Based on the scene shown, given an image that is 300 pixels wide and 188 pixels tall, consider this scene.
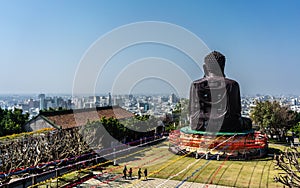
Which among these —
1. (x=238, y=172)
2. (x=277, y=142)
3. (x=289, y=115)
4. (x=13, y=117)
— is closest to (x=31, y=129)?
(x=13, y=117)

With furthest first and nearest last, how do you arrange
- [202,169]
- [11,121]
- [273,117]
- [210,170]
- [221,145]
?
[273,117] → [11,121] → [221,145] → [202,169] → [210,170]

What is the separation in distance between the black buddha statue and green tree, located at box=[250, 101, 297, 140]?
611 centimetres

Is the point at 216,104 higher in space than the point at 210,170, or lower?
higher

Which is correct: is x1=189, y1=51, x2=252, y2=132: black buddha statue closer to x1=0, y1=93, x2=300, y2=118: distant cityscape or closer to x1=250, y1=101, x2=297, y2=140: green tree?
x1=250, y1=101, x2=297, y2=140: green tree

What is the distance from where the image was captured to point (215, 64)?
29.3m

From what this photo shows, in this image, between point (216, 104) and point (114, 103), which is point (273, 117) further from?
point (114, 103)

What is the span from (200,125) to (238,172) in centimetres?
816

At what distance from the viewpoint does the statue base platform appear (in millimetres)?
24328

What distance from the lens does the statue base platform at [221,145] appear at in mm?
24328

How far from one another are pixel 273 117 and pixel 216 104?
886cm

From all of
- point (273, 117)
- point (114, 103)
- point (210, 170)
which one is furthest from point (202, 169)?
point (114, 103)

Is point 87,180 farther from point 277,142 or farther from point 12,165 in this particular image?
point 277,142

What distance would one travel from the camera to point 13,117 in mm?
30141

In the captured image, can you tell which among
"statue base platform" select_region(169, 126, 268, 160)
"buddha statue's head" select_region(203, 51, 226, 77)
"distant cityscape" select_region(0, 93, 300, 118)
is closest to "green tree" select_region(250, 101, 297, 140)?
"distant cityscape" select_region(0, 93, 300, 118)
